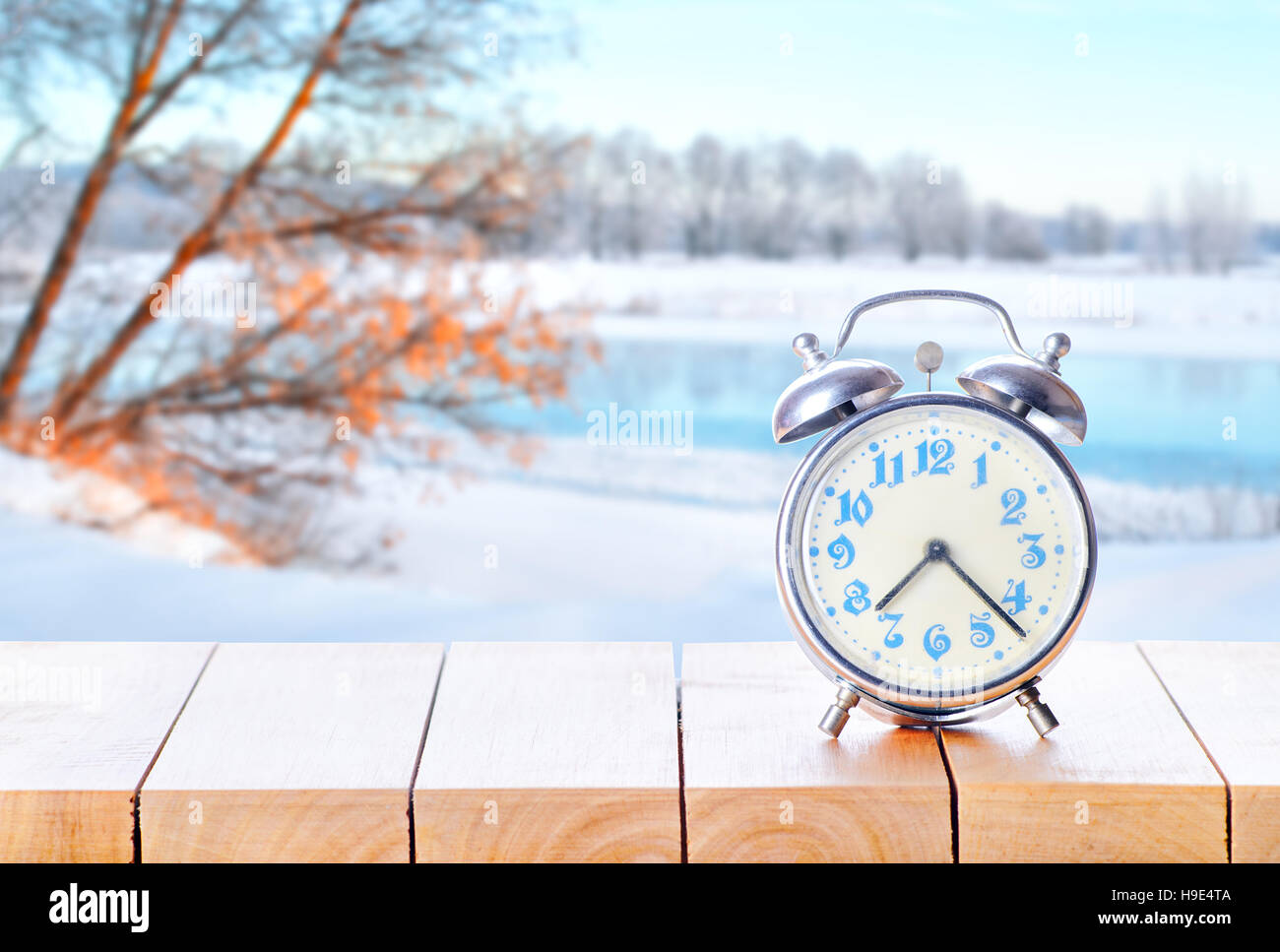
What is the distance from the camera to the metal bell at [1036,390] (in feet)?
2.90

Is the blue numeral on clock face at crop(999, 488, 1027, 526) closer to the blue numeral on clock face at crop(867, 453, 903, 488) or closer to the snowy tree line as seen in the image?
the blue numeral on clock face at crop(867, 453, 903, 488)

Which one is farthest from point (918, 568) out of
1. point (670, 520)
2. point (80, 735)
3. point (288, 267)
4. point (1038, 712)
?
point (288, 267)

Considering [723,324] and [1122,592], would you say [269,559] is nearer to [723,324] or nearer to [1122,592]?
[723,324]

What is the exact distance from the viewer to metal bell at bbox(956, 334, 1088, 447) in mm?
883

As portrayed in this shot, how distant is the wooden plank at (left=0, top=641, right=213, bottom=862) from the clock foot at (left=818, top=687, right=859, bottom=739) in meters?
0.46

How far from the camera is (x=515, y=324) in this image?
280 centimetres

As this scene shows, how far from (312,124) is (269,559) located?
0.93 m

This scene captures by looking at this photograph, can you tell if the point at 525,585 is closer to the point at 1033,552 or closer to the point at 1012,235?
the point at 1012,235

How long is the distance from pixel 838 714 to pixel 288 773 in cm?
37

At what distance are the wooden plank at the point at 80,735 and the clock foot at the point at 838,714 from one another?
460mm

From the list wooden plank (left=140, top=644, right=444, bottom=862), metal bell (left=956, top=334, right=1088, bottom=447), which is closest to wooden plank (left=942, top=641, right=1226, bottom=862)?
metal bell (left=956, top=334, right=1088, bottom=447)

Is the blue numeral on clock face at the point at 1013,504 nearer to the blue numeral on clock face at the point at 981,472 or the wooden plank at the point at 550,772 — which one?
the blue numeral on clock face at the point at 981,472

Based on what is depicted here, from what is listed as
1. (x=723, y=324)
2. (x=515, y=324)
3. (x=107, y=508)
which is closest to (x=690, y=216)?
(x=723, y=324)

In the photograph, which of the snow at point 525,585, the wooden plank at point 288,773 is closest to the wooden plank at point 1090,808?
the wooden plank at point 288,773
